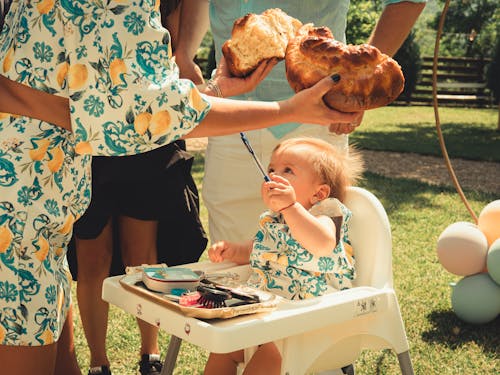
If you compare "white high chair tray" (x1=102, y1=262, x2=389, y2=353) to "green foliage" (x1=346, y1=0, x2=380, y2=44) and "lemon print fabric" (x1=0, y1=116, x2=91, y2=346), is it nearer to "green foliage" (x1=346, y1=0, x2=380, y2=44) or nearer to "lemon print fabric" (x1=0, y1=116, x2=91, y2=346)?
"lemon print fabric" (x1=0, y1=116, x2=91, y2=346)

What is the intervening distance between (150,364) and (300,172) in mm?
1138

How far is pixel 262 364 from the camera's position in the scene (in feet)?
6.82

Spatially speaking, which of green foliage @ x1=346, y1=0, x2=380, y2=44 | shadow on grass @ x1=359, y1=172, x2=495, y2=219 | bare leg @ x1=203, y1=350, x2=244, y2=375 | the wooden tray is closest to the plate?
the wooden tray

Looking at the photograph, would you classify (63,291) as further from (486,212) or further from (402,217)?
(402,217)

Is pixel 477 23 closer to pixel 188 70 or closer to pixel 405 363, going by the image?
pixel 188 70

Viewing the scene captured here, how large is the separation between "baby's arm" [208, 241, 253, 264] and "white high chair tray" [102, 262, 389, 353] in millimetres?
406

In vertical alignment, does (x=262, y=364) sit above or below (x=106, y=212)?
below

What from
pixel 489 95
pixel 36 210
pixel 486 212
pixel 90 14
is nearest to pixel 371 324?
pixel 36 210

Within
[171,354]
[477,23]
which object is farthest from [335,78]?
[477,23]

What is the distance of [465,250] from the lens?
361 cm

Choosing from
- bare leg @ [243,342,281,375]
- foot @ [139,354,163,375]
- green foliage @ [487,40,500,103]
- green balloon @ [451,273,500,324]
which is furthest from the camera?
green foliage @ [487,40,500,103]

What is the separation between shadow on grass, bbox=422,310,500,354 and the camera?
345 centimetres

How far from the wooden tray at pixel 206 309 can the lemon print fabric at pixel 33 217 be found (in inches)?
11.3

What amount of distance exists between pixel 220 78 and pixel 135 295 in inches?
29.7
